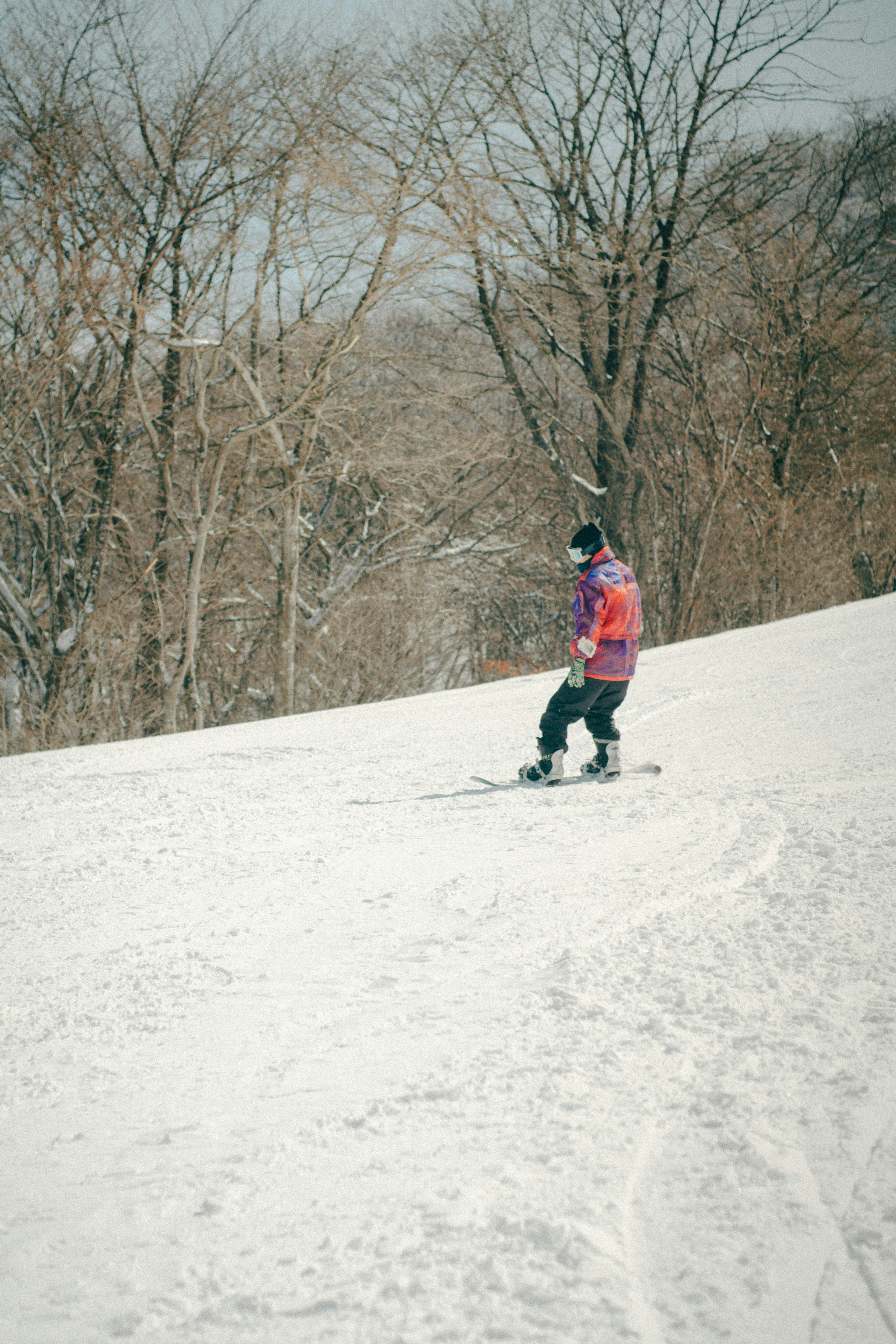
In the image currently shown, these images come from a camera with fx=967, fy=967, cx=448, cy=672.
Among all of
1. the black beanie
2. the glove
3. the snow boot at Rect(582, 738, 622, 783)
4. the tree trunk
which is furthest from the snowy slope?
the tree trunk

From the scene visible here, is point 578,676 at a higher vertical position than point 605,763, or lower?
higher

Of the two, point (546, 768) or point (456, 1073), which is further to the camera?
point (546, 768)

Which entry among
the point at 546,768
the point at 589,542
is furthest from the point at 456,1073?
the point at 589,542

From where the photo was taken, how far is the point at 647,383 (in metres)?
17.3

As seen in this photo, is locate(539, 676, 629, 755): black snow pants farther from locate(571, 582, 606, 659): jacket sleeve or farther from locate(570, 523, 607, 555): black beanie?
locate(570, 523, 607, 555): black beanie

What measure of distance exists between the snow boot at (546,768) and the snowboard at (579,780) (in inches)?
1.2

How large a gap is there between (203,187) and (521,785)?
10.0 metres

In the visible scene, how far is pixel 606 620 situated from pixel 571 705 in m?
0.47

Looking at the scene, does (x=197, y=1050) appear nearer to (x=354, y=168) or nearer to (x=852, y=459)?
(x=354, y=168)

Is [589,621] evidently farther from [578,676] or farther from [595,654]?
[578,676]

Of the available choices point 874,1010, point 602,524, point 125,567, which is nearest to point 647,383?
point 602,524

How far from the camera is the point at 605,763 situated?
5.09 metres

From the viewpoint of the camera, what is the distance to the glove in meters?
4.91

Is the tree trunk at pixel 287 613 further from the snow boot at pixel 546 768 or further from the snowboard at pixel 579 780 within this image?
the snow boot at pixel 546 768
